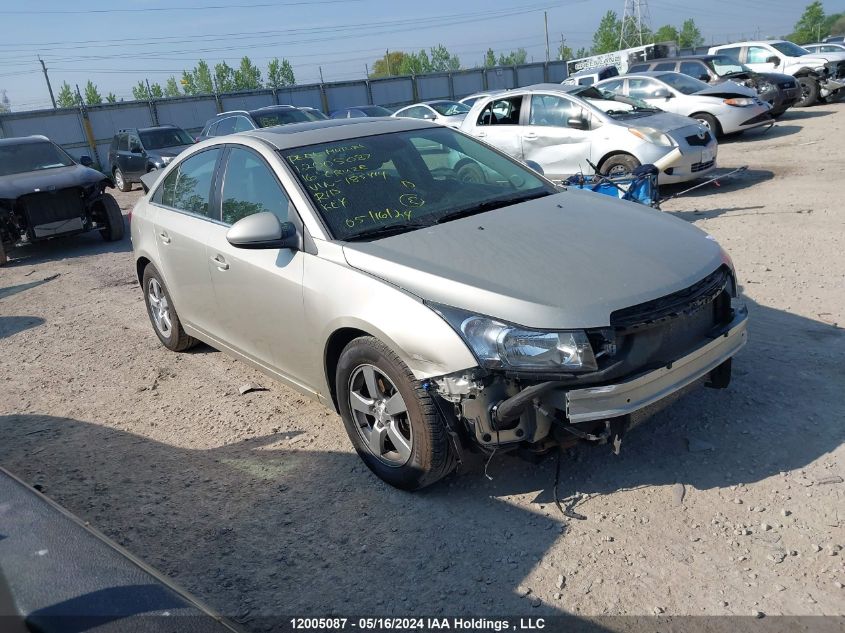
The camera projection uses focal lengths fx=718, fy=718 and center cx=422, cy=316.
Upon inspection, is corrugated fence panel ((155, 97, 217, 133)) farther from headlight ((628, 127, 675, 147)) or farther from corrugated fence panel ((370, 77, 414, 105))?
headlight ((628, 127, 675, 147))

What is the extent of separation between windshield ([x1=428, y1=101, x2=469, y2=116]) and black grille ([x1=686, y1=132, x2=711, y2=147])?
8.83 metres

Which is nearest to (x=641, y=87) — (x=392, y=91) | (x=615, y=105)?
(x=615, y=105)

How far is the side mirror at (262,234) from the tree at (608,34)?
77956mm

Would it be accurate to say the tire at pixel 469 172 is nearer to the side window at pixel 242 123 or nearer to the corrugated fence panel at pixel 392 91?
the side window at pixel 242 123

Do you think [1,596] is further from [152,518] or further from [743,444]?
[743,444]

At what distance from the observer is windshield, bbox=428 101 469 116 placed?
18297 mm

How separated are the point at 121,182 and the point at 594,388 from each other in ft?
64.1

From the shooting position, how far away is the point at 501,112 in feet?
38.0

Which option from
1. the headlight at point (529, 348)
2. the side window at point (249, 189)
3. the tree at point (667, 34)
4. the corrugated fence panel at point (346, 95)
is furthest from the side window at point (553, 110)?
the tree at point (667, 34)

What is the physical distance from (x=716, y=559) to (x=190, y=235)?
373 cm

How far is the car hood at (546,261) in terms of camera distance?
120 inches

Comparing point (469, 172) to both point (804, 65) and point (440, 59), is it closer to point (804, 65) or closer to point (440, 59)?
point (804, 65)

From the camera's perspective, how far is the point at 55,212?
10734 mm

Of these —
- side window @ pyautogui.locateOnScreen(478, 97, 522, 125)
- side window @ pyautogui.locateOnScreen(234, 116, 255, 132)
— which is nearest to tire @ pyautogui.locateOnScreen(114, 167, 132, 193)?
side window @ pyautogui.locateOnScreen(234, 116, 255, 132)
